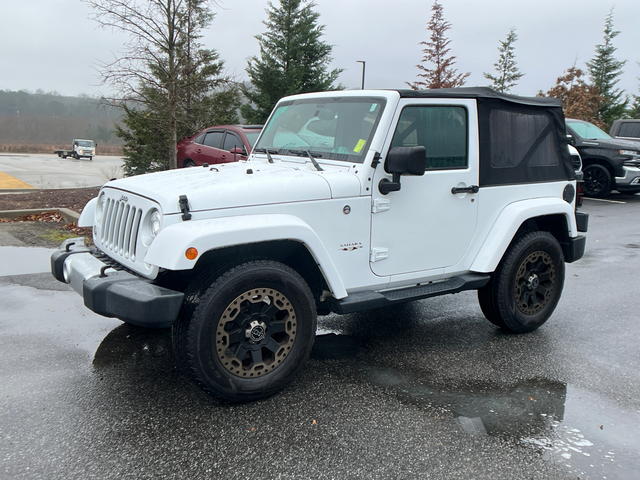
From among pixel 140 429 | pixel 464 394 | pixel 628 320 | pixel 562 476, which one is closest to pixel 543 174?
pixel 628 320

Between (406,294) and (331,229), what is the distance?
812 millimetres

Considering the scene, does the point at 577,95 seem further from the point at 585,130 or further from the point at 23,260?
the point at 23,260

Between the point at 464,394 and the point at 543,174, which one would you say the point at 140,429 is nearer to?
the point at 464,394

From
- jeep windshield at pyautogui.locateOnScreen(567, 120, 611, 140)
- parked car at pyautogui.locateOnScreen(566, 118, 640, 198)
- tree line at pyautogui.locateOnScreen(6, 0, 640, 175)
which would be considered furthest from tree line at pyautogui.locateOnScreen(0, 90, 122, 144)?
parked car at pyautogui.locateOnScreen(566, 118, 640, 198)

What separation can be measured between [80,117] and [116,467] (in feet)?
449

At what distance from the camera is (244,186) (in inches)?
129

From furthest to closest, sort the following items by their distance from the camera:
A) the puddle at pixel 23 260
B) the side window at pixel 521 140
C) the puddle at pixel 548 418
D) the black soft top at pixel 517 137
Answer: the puddle at pixel 23 260 → the side window at pixel 521 140 → the black soft top at pixel 517 137 → the puddle at pixel 548 418

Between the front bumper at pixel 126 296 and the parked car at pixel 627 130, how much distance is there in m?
16.6

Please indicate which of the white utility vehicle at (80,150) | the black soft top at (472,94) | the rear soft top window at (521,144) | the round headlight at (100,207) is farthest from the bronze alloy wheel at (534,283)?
the white utility vehicle at (80,150)

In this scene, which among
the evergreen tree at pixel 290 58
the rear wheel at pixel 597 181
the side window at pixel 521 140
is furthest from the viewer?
the evergreen tree at pixel 290 58

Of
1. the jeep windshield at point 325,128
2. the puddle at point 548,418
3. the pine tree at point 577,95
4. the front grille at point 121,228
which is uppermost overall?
the pine tree at point 577,95

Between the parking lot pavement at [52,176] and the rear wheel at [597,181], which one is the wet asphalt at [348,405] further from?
the parking lot pavement at [52,176]

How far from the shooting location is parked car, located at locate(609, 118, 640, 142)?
16.1m

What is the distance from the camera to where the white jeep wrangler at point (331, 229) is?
3.11 m
